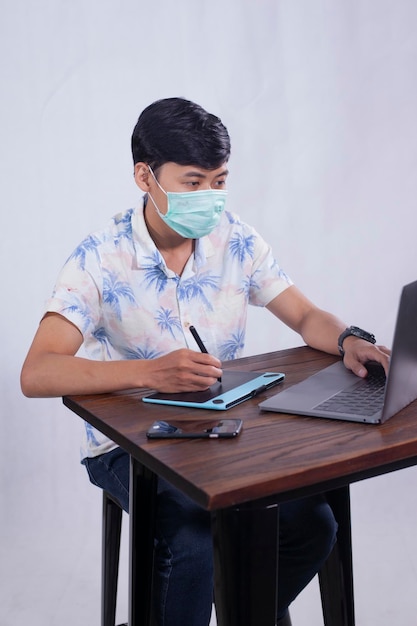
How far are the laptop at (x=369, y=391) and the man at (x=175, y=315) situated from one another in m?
0.09

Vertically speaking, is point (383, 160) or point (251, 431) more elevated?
point (383, 160)

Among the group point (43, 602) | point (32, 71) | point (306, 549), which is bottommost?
point (43, 602)

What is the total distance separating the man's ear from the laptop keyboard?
2.28ft

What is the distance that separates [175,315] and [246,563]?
0.80 metres

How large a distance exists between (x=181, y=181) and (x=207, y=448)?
2.61 feet

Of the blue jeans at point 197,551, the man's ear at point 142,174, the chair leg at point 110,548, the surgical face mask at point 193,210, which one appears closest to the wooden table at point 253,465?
the blue jeans at point 197,551

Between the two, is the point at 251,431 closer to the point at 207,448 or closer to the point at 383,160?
the point at 207,448

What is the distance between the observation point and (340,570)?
1.74 m

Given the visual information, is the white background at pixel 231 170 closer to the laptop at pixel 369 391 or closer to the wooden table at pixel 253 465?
the laptop at pixel 369 391

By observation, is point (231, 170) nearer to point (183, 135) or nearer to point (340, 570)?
point (183, 135)

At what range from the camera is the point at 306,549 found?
5.23ft

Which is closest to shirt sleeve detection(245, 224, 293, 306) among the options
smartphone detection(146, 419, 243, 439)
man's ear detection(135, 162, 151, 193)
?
man's ear detection(135, 162, 151, 193)

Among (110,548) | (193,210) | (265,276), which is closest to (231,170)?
(265,276)

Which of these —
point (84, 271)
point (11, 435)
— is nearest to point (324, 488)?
point (84, 271)
